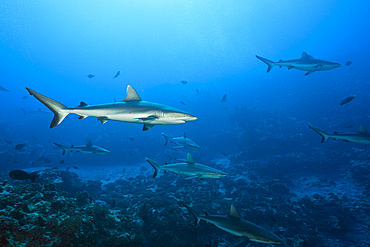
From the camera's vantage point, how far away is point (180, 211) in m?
6.04

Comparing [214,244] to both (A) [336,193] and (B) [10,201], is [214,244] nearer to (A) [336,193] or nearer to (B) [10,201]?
(B) [10,201]

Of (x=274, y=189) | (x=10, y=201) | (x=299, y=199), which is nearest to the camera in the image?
(x=10, y=201)

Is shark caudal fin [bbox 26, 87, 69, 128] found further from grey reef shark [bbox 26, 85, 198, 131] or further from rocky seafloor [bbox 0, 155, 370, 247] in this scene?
rocky seafloor [bbox 0, 155, 370, 247]

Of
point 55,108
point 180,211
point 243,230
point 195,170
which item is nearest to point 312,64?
point 195,170

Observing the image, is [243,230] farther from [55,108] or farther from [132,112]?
[55,108]

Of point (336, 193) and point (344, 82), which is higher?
point (344, 82)

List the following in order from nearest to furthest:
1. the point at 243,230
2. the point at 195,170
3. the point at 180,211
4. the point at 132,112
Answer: the point at 132,112, the point at 243,230, the point at 195,170, the point at 180,211

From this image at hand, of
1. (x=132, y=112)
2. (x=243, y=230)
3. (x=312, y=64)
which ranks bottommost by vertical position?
(x=243, y=230)

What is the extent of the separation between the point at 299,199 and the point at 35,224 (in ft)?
42.2

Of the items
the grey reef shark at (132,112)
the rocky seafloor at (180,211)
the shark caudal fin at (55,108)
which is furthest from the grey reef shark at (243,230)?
the shark caudal fin at (55,108)

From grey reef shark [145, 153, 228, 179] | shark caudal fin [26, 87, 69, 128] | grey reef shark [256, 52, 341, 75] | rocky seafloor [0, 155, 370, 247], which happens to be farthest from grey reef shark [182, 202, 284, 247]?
grey reef shark [256, 52, 341, 75]

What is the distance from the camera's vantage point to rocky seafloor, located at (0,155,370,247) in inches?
129

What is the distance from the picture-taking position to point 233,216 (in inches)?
152

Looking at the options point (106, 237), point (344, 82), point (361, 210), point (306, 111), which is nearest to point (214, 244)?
point (106, 237)
